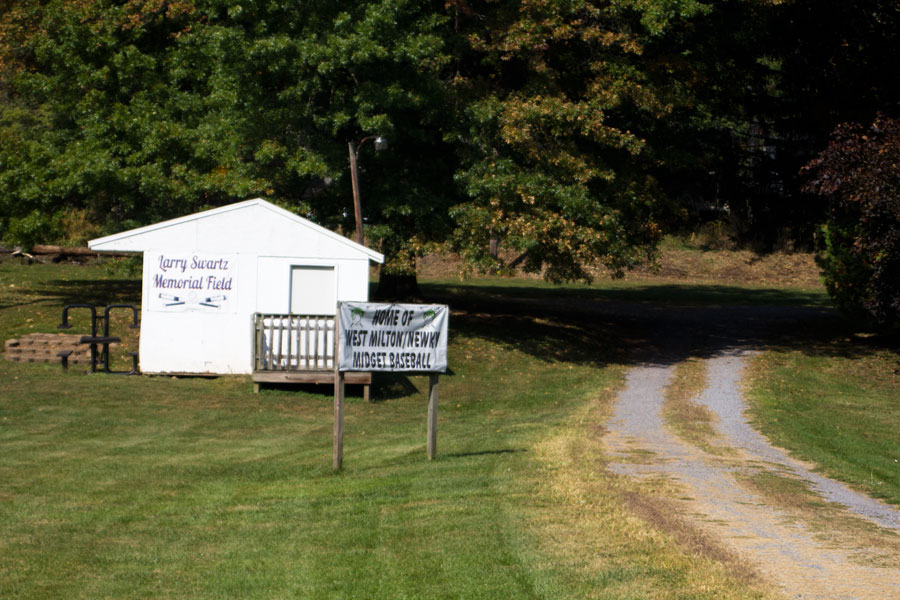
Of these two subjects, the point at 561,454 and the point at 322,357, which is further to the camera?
the point at 322,357

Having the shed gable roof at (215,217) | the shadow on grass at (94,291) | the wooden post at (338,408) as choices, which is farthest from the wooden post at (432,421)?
the shadow on grass at (94,291)

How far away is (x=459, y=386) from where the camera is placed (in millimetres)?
22609

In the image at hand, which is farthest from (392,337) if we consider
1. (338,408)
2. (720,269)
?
(720,269)

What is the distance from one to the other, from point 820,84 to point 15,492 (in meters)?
25.1

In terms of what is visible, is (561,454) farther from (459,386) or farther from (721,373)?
(721,373)

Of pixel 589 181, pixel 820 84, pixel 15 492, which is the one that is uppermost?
pixel 820 84

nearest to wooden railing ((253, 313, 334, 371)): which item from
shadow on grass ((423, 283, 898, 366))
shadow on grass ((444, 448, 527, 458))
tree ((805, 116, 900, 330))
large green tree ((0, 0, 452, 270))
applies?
large green tree ((0, 0, 452, 270))

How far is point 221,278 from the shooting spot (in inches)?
870

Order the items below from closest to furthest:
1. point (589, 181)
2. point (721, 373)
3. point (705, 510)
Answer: point (705, 510), point (721, 373), point (589, 181)

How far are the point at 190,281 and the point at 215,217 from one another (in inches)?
57.7

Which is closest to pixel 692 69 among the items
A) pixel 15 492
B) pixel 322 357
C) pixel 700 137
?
pixel 700 137

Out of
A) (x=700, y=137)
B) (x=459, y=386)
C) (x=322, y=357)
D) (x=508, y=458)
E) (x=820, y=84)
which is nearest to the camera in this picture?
(x=508, y=458)

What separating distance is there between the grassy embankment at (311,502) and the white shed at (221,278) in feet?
3.81

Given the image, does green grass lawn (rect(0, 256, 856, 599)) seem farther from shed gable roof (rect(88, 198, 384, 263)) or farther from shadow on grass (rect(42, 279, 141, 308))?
shadow on grass (rect(42, 279, 141, 308))
